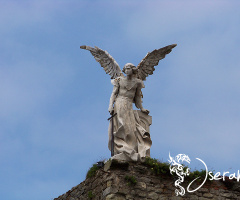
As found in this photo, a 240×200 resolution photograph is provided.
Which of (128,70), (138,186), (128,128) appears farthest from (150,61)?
(138,186)

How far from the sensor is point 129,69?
13711 millimetres

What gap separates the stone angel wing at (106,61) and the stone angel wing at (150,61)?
1.90ft

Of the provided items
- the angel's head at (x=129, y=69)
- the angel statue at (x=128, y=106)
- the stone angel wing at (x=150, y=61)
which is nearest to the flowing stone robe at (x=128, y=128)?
the angel statue at (x=128, y=106)

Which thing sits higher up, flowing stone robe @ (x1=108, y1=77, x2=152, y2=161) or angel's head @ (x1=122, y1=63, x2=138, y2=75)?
angel's head @ (x1=122, y1=63, x2=138, y2=75)

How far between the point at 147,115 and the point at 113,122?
1.01 m

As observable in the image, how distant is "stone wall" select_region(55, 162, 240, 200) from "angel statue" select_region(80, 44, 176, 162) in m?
0.34

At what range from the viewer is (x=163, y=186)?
12.4 metres

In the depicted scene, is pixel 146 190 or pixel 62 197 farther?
pixel 62 197

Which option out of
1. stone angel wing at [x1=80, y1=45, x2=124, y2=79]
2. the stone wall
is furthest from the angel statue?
the stone wall

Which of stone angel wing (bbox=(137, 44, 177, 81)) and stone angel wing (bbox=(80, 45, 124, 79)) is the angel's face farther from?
stone angel wing (bbox=(137, 44, 177, 81))

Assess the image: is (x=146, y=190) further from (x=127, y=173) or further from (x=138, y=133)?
(x=138, y=133)

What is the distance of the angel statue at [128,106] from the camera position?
12961mm

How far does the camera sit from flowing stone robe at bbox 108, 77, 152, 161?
12.7m

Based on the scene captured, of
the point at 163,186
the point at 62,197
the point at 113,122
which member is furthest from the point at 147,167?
the point at 62,197
